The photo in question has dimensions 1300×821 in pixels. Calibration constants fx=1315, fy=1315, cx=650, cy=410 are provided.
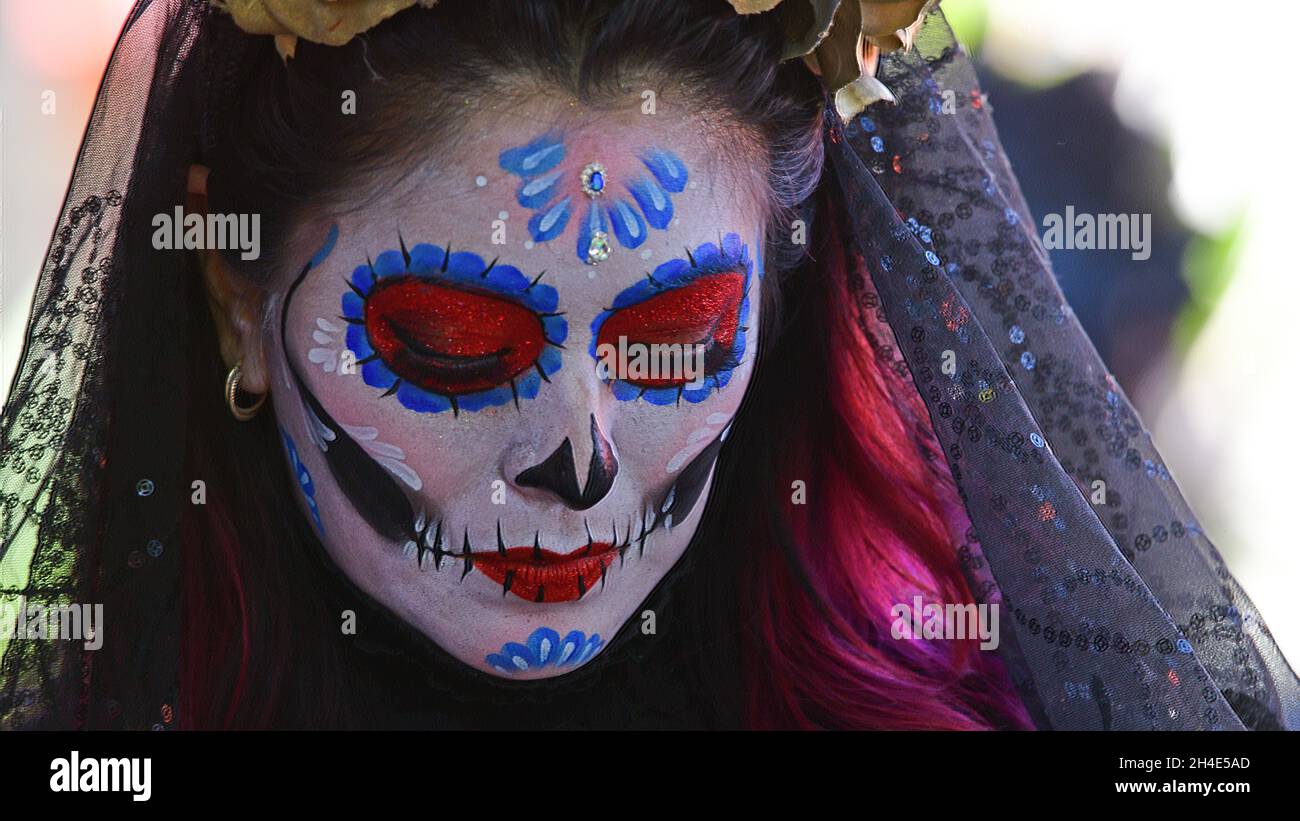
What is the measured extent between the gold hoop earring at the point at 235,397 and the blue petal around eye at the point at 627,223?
1.62 ft

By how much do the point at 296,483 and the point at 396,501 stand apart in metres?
0.17

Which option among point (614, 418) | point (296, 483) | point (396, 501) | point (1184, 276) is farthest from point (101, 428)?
point (1184, 276)

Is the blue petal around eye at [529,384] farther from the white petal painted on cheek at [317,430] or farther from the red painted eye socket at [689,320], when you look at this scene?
the white petal painted on cheek at [317,430]

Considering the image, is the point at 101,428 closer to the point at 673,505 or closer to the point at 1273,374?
the point at 673,505

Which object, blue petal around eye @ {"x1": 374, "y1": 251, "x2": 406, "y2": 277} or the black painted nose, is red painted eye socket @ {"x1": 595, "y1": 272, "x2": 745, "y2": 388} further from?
blue petal around eye @ {"x1": 374, "y1": 251, "x2": 406, "y2": 277}

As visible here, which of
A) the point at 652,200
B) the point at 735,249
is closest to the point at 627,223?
the point at 652,200

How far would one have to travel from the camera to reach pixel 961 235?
5.44 feet

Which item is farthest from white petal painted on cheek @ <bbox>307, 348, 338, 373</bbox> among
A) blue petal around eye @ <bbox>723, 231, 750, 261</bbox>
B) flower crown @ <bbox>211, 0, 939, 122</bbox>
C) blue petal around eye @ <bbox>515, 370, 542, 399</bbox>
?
blue petal around eye @ <bbox>723, 231, 750, 261</bbox>

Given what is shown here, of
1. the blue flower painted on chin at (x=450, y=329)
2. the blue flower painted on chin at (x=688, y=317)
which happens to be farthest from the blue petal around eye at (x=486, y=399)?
the blue flower painted on chin at (x=688, y=317)

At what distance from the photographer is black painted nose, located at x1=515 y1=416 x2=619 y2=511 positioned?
1.44 metres

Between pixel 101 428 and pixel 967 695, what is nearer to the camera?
pixel 101 428

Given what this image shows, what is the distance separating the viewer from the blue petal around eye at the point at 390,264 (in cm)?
144

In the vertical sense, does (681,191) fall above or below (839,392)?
above

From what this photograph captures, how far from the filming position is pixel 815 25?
56.2 inches
